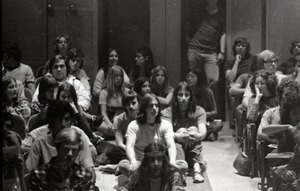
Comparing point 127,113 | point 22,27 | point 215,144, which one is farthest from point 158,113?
point 22,27

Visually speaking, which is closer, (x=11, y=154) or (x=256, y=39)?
(x=11, y=154)

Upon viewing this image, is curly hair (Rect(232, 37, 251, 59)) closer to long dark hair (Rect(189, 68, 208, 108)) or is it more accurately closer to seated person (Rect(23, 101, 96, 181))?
long dark hair (Rect(189, 68, 208, 108))

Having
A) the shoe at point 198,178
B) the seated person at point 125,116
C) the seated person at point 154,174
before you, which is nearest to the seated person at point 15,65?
the seated person at point 125,116

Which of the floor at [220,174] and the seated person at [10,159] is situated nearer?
the seated person at [10,159]

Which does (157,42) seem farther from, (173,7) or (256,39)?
(256,39)

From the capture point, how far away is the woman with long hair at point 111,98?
3037 mm

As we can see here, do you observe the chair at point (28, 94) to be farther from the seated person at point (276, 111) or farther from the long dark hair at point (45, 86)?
the seated person at point (276, 111)

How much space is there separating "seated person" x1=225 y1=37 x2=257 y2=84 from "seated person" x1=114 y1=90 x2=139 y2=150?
1.11 ft

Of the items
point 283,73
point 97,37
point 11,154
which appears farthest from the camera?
point 283,73

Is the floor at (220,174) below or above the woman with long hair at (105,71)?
below

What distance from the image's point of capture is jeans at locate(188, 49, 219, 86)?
3.00 m

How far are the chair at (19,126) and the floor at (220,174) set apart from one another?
1.10 ft

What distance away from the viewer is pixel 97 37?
292 centimetres

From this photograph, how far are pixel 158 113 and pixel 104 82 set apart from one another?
8.5 inches
